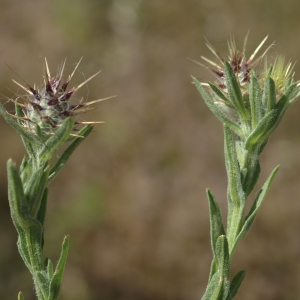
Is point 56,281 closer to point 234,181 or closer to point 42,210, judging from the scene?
point 42,210

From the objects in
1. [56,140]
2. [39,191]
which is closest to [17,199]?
[39,191]

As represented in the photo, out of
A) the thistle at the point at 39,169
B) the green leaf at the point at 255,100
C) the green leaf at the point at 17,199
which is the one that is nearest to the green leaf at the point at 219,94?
the green leaf at the point at 255,100

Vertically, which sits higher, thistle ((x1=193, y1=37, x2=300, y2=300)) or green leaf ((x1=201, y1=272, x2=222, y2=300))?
thistle ((x1=193, y1=37, x2=300, y2=300))

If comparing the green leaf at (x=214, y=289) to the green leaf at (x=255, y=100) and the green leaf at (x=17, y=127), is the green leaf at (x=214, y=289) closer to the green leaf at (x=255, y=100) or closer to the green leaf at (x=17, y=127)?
the green leaf at (x=255, y=100)

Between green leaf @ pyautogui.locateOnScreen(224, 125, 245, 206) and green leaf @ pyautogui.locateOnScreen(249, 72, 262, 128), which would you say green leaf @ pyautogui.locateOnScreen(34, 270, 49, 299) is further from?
green leaf @ pyautogui.locateOnScreen(249, 72, 262, 128)

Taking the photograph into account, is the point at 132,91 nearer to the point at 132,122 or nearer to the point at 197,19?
the point at 132,122

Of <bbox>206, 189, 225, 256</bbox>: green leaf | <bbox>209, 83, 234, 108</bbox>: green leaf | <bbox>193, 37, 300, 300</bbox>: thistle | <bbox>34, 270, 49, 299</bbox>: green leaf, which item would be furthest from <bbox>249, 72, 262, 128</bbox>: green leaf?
<bbox>34, 270, 49, 299</bbox>: green leaf
